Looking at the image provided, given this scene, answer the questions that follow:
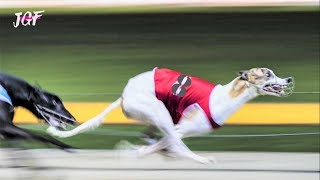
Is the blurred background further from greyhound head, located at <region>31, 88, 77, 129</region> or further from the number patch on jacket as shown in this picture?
the number patch on jacket

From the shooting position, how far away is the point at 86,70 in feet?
18.2

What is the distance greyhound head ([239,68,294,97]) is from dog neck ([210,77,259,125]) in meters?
0.03

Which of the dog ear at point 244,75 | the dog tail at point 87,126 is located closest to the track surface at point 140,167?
the dog tail at point 87,126

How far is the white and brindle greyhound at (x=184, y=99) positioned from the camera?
4.95 m

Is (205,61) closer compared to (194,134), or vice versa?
(194,134)

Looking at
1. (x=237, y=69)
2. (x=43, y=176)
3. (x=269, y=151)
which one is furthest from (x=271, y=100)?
(x=43, y=176)

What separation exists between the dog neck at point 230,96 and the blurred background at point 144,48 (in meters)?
0.20

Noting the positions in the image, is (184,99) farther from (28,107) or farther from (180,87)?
(28,107)

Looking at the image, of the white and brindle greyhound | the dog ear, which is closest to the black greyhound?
the white and brindle greyhound

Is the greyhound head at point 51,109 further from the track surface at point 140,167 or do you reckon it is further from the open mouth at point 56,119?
the track surface at point 140,167

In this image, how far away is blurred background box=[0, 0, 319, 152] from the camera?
209 inches

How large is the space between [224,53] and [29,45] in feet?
4.89

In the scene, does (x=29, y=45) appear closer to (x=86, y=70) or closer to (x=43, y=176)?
(x=86, y=70)

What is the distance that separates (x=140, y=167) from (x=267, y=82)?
4.23 feet
